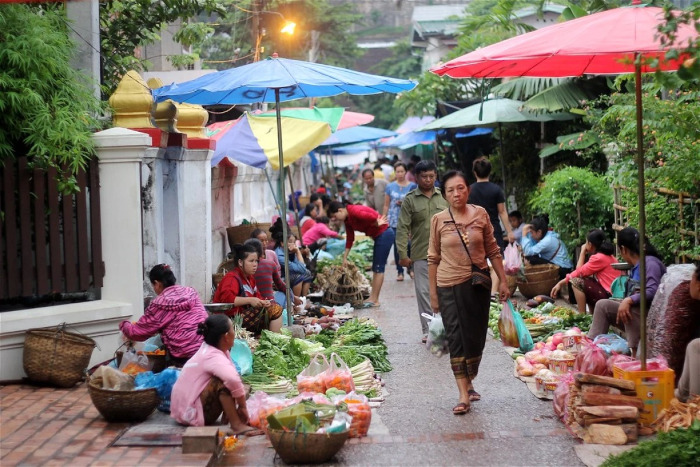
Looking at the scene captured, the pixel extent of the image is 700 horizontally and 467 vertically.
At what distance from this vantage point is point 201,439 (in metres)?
6.37

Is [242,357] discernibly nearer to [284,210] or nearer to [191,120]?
[284,210]

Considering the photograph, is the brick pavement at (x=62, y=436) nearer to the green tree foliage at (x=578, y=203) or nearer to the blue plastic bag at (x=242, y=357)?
the blue plastic bag at (x=242, y=357)

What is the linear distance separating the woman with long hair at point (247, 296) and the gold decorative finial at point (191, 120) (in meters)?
2.56

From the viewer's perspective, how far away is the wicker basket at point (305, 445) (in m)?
6.25

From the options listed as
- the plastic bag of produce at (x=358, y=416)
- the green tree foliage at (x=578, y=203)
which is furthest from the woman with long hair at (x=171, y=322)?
the green tree foliage at (x=578, y=203)

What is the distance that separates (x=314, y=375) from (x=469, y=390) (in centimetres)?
135

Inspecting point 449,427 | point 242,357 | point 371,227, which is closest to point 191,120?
point 371,227

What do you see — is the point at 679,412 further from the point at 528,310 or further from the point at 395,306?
the point at 395,306

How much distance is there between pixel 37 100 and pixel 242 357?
9.80ft

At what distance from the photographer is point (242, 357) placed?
8.84 metres

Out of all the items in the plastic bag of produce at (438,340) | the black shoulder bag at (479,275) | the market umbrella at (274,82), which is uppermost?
the market umbrella at (274,82)

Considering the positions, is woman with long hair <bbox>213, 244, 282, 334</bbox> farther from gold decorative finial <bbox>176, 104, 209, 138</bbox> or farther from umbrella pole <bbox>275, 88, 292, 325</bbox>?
gold decorative finial <bbox>176, 104, 209, 138</bbox>

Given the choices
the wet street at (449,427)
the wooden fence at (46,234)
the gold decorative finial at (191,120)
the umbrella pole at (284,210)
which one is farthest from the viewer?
the gold decorative finial at (191,120)

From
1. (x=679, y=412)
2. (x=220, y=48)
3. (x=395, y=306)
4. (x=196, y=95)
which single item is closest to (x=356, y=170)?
(x=220, y=48)
